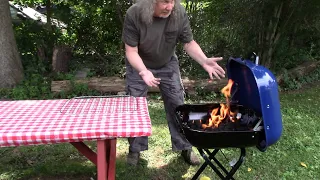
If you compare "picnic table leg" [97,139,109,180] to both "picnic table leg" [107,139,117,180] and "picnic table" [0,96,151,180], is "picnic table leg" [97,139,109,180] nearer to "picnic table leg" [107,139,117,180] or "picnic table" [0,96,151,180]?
"picnic table" [0,96,151,180]

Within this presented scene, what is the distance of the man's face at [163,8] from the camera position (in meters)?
2.66

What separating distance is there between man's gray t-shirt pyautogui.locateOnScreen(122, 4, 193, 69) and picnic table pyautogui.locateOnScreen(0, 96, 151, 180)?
52 centimetres

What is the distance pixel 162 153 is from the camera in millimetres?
3725

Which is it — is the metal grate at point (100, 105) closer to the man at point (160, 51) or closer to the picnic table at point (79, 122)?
the picnic table at point (79, 122)

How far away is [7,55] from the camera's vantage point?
18.7ft

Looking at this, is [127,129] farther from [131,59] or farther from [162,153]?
[162,153]

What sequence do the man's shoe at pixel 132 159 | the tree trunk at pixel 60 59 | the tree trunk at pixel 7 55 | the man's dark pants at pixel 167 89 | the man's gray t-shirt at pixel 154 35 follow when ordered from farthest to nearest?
the tree trunk at pixel 60 59 < the tree trunk at pixel 7 55 < the man's shoe at pixel 132 159 < the man's dark pants at pixel 167 89 < the man's gray t-shirt at pixel 154 35

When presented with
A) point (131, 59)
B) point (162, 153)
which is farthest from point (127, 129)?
point (162, 153)

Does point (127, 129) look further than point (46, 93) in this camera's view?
No

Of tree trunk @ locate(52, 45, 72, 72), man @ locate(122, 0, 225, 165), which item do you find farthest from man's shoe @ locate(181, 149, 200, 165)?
tree trunk @ locate(52, 45, 72, 72)

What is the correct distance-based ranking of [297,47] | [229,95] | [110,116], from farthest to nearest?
[297,47] < [229,95] < [110,116]

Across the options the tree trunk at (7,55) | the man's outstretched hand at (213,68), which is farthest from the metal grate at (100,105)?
the tree trunk at (7,55)

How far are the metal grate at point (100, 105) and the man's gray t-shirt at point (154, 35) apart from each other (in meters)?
0.51

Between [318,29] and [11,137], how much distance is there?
6.65 metres
